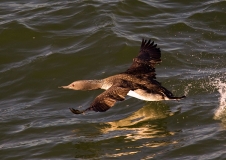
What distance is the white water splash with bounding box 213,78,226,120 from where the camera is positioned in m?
10.9

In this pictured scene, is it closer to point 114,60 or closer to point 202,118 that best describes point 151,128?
point 202,118

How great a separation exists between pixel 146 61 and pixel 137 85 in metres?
0.88

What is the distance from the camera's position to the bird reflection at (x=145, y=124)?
413 inches

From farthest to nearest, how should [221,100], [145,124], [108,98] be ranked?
[221,100] → [145,124] → [108,98]

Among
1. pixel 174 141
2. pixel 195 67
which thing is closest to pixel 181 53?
pixel 195 67

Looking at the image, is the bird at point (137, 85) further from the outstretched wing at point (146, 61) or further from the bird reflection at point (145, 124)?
the bird reflection at point (145, 124)

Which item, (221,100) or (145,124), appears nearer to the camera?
(145,124)

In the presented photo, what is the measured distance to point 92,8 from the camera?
16797 mm

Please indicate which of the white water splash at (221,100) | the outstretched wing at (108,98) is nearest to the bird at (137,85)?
the outstretched wing at (108,98)

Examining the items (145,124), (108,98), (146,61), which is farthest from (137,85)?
(108,98)

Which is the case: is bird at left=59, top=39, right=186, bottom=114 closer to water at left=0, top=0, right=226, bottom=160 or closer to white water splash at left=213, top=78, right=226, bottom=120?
water at left=0, top=0, right=226, bottom=160

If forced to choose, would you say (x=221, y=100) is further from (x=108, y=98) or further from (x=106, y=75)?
(x=106, y=75)

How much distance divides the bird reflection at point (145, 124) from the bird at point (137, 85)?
40 cm

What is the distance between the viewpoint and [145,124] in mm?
11094
